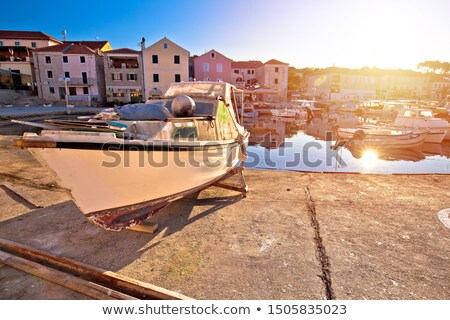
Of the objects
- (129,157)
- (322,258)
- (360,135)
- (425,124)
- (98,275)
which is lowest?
(360,135)

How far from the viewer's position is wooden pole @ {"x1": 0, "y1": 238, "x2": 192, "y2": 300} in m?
3.12

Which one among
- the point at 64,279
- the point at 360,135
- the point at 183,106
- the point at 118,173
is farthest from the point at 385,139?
the point at 64,279

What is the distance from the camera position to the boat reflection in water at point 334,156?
49.7ft

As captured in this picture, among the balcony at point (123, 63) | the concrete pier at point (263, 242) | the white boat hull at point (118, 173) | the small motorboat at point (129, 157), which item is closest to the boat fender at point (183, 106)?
the small motorboat at point (129, 157)

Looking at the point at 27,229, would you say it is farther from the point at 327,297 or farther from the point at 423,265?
the point at 423,265

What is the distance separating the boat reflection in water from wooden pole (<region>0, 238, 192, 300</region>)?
11079 mm

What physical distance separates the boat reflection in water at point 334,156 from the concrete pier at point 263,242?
7.99 meters

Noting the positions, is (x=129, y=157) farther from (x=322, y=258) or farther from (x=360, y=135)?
(x=360, y=135)

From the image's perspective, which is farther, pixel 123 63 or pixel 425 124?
pixel 123 63

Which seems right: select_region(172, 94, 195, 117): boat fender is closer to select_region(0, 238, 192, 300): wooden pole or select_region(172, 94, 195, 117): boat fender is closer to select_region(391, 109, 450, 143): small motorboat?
select_region(0, 238, 192, 300): wooden pole

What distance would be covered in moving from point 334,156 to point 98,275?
17.6m

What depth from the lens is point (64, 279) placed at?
324 centimetres

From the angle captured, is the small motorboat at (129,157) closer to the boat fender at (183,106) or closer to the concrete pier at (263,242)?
the boat fender at (183,106)
